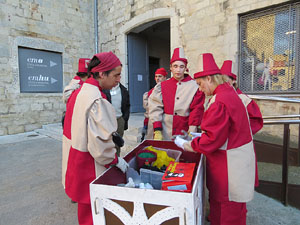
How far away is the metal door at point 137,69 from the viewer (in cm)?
752

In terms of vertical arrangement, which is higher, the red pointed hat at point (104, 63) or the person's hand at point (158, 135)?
the red pointed hat at point (104, 63)

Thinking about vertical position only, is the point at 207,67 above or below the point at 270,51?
below

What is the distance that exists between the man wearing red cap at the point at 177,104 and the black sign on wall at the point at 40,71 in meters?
6.12

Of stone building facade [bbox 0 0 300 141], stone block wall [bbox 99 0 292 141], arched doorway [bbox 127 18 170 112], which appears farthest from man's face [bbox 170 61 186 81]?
arched doorway [bbox 127 18 170 112]

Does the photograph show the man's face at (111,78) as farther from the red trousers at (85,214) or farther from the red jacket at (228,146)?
the red trousers at (85,214)

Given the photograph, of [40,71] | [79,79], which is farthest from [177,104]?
[40,71]

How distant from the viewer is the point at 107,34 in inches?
317

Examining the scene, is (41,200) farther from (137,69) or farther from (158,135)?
(137,69)

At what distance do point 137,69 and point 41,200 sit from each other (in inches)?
230

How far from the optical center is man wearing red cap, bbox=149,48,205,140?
229cm

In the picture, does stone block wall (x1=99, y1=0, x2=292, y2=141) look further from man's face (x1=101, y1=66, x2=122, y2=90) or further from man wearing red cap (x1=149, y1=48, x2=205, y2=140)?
man's face (x1=101, y1=66, x2=122, y2=90)

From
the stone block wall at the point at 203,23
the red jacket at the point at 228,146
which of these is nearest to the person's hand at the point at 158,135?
the red jacket at the point at 228,146

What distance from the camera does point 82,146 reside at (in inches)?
53.7

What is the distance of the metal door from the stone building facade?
0.04m
